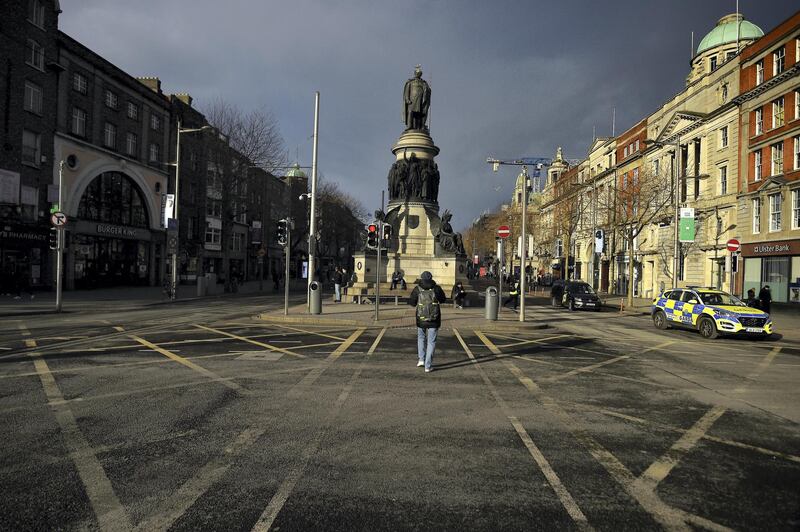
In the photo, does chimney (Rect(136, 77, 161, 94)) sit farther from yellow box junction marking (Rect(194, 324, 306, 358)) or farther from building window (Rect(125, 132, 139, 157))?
yellow box junction marking (Rect(194, 324, 306, 358))

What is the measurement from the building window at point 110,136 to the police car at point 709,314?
1473 inches

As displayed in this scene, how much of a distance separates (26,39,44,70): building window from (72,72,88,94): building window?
105 inches

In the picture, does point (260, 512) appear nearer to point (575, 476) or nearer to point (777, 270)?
point (575, 476)

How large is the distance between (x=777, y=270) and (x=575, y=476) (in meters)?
31.3

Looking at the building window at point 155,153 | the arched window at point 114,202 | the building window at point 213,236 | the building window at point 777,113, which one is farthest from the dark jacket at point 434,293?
the building window at point 213,236

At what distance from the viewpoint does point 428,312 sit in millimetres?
8492

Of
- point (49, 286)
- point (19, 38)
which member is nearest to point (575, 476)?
point (49, 286)

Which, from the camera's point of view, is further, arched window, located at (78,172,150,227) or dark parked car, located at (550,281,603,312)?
arched window, located at (78,172,150,227)

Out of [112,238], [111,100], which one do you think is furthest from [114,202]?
[111,100]

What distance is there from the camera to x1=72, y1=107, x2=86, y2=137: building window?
32.1 m

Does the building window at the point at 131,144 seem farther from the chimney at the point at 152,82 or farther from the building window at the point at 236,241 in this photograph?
the building window at the point at 236,241

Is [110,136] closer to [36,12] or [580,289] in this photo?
[36,12]

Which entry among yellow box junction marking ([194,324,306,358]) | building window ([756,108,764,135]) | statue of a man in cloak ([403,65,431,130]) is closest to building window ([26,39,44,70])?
statue of a man in cloak ([403,65,431,130])

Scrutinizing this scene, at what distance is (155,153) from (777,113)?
4546cm
